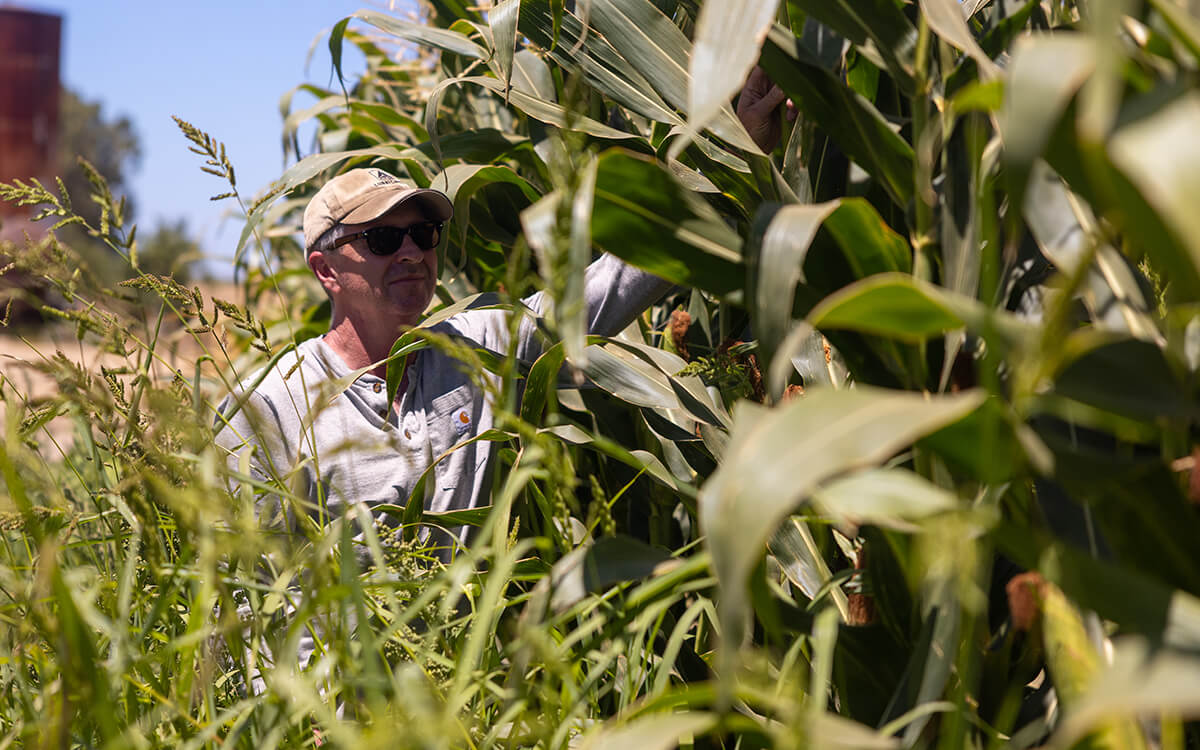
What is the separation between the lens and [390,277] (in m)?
1.73

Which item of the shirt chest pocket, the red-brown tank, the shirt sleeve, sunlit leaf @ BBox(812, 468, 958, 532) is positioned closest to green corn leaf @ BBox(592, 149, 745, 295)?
sunlit leaf @ BBox(812, 468, 958, 532)

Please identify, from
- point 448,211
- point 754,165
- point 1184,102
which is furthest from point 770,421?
point 448,211

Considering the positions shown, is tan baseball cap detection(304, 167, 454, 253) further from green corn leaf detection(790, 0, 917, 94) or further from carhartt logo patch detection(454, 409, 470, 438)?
green corn leaf detection(790, 0, 917, 94)

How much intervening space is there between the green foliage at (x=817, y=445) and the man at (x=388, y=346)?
355 millimetres

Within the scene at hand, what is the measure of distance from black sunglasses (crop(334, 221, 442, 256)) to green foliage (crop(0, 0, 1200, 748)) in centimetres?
61

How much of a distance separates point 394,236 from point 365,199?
0.09 meters

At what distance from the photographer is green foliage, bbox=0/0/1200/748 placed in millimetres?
483

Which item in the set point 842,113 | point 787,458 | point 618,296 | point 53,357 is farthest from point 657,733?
point 618,296

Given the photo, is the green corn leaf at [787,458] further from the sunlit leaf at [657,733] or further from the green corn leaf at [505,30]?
the green corn leaf at [505,30]

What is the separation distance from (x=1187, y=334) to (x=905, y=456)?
21 cm

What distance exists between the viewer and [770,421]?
1.66 feet

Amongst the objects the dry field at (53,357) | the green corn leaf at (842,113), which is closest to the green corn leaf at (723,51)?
the green corn leaf at (842,113)

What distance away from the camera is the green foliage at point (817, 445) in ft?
1.59

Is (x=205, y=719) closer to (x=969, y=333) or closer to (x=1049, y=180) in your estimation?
(x=969, y=333)
